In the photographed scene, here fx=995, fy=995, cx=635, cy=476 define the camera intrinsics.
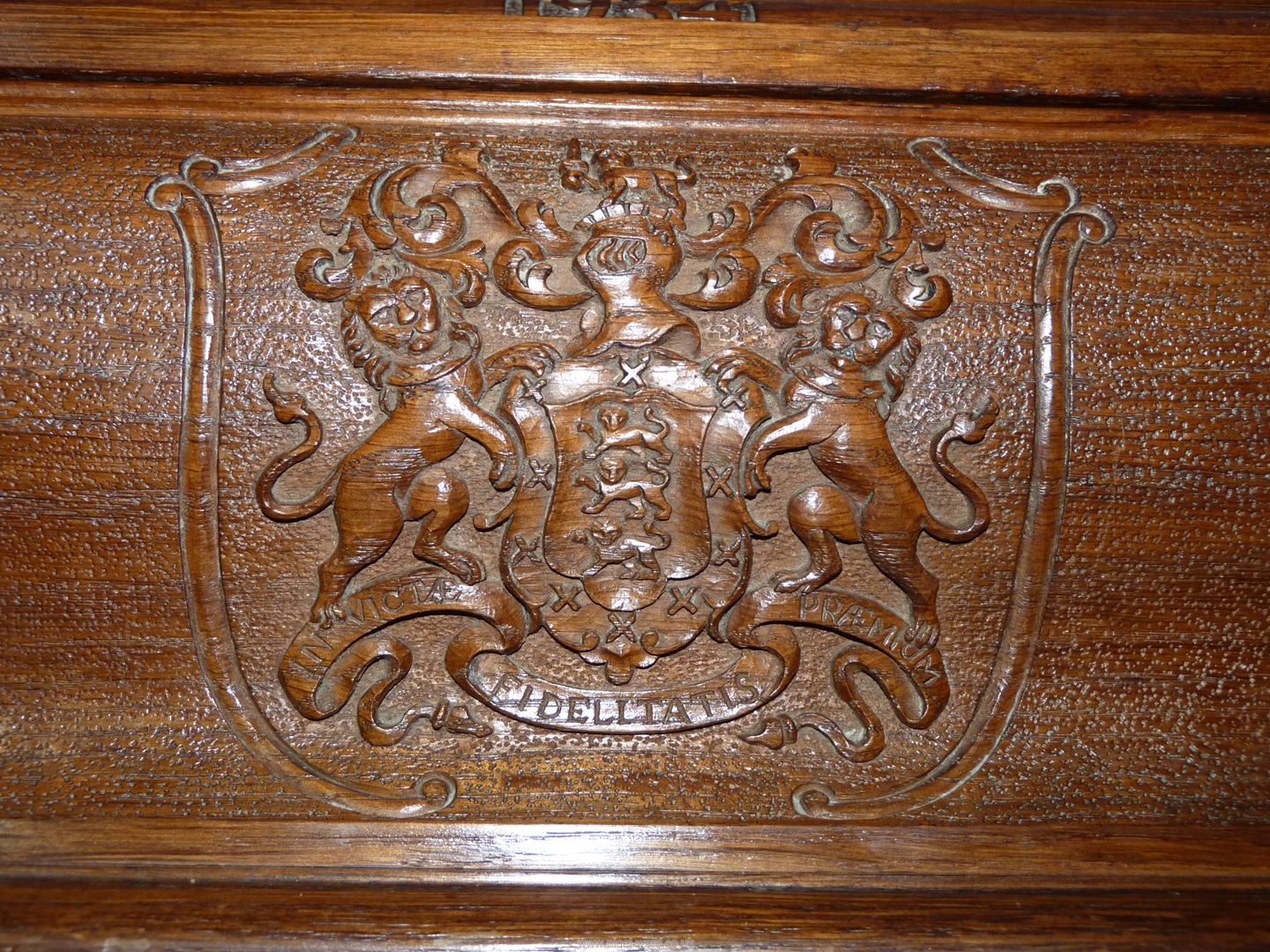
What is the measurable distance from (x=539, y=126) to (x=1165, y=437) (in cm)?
52

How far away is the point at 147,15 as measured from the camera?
715 millimetres

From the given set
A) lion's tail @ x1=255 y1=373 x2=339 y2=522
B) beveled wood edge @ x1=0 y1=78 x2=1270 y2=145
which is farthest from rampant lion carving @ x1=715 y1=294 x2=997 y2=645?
lion's tail @ x1=255 y1=373 x2=339 y2=522

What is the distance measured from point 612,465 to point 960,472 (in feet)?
0.84

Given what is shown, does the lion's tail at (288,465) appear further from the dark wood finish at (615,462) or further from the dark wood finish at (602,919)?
the dark wood finish at (602,919)

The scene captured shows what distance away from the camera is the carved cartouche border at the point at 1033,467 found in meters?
0.73

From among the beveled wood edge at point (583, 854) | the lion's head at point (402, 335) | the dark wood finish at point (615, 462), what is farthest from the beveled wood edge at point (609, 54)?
the beveled wood edge at point (583, 854)

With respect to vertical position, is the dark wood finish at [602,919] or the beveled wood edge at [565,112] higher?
the beveled wood edge at [565,112]

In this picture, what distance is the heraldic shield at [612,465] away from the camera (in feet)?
2.36

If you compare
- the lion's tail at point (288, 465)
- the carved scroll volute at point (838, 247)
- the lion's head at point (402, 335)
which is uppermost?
the carved scroll volute at point (838, 247)

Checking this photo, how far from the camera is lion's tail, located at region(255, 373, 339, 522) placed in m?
0.72

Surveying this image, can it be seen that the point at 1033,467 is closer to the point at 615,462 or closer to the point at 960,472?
the point at 960,472

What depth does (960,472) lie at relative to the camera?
732 mm

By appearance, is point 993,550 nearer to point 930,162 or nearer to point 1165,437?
point 1165,437

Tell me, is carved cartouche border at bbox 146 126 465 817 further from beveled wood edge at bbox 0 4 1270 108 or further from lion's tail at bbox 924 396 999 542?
lion's tail at bbox 924 396 999 542
